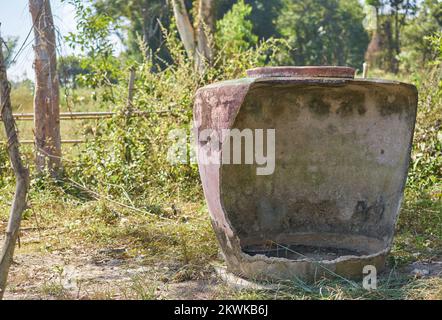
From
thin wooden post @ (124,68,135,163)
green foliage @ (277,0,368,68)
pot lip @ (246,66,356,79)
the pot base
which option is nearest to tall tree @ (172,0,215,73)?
thin wooden post @ (124,68,135,163)

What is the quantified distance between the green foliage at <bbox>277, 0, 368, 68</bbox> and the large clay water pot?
29804 mm

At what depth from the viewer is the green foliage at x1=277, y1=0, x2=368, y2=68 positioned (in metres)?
34.5

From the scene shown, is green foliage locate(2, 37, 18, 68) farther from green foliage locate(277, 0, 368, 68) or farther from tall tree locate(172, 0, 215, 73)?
green foliage locate(277, 0, 368, 68)

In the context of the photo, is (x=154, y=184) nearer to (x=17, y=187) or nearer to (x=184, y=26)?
(x=17, y=187)

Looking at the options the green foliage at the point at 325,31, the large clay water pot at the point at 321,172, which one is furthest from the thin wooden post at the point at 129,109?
the green foliage at the point at 325,31

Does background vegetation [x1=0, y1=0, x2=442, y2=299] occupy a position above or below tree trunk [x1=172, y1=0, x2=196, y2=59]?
below

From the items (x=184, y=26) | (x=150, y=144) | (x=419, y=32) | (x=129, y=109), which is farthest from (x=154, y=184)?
(x=419, y=32)

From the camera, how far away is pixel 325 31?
35.8 m

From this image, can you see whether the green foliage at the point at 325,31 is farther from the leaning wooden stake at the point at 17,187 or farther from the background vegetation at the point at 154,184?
the leaning wooden stake at the point at 17,187

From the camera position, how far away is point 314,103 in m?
4.78

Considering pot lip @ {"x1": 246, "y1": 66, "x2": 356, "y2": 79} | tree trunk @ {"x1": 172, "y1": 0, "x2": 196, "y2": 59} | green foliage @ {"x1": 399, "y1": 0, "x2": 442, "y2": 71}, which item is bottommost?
pot lip @ {"x1": 246, "y1": 66, "x2": 356, "y2": 79}

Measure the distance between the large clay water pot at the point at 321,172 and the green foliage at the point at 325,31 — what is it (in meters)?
29.8
